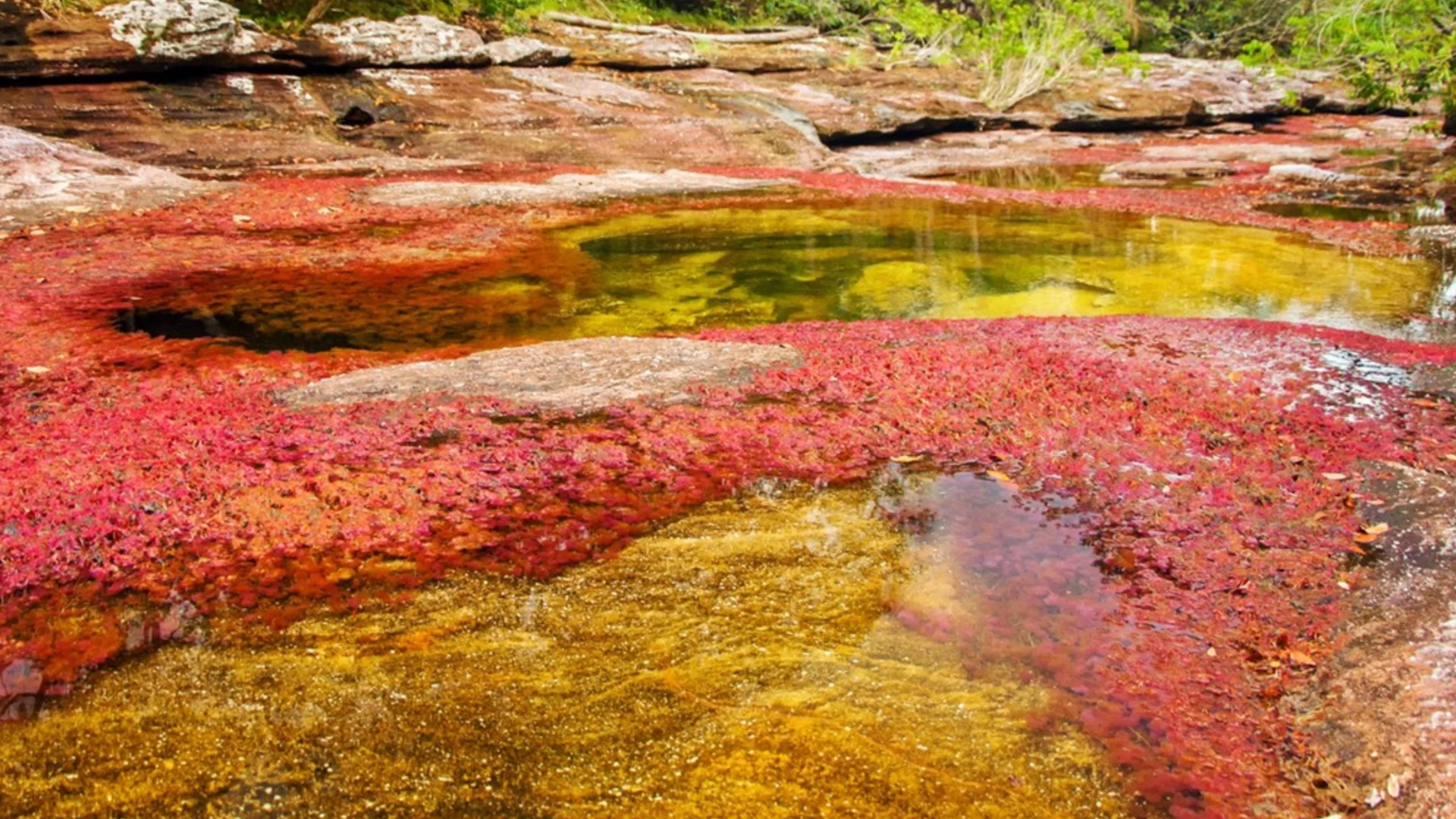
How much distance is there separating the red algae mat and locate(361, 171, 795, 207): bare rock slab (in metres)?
8.20

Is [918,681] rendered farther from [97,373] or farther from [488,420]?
[97,373]

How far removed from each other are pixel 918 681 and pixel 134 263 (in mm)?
11849

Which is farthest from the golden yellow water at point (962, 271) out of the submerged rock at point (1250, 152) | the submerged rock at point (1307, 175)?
the submerged rock at point (1250, 152)

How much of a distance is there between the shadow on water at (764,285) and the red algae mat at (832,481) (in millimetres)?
1251

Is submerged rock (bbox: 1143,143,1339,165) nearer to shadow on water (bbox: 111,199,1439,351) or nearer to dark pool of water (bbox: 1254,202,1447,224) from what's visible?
dark pool of water (bbox: 1254,202,1447,224)

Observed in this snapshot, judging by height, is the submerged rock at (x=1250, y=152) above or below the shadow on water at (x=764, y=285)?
above

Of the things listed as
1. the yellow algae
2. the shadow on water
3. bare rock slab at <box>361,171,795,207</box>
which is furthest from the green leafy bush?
the yellow algae

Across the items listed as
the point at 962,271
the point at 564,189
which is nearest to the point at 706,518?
the point at 962,271

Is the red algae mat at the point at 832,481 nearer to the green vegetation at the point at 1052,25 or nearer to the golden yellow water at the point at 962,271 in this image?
the golden yellow water at the point at 962,271

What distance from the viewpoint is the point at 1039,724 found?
3791mm

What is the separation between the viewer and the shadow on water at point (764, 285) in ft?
32.2

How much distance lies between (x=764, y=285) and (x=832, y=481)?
6.18 metres

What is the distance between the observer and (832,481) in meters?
6.20

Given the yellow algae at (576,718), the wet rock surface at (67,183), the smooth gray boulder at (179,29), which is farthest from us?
the smooth gray boulder at (179,29)
